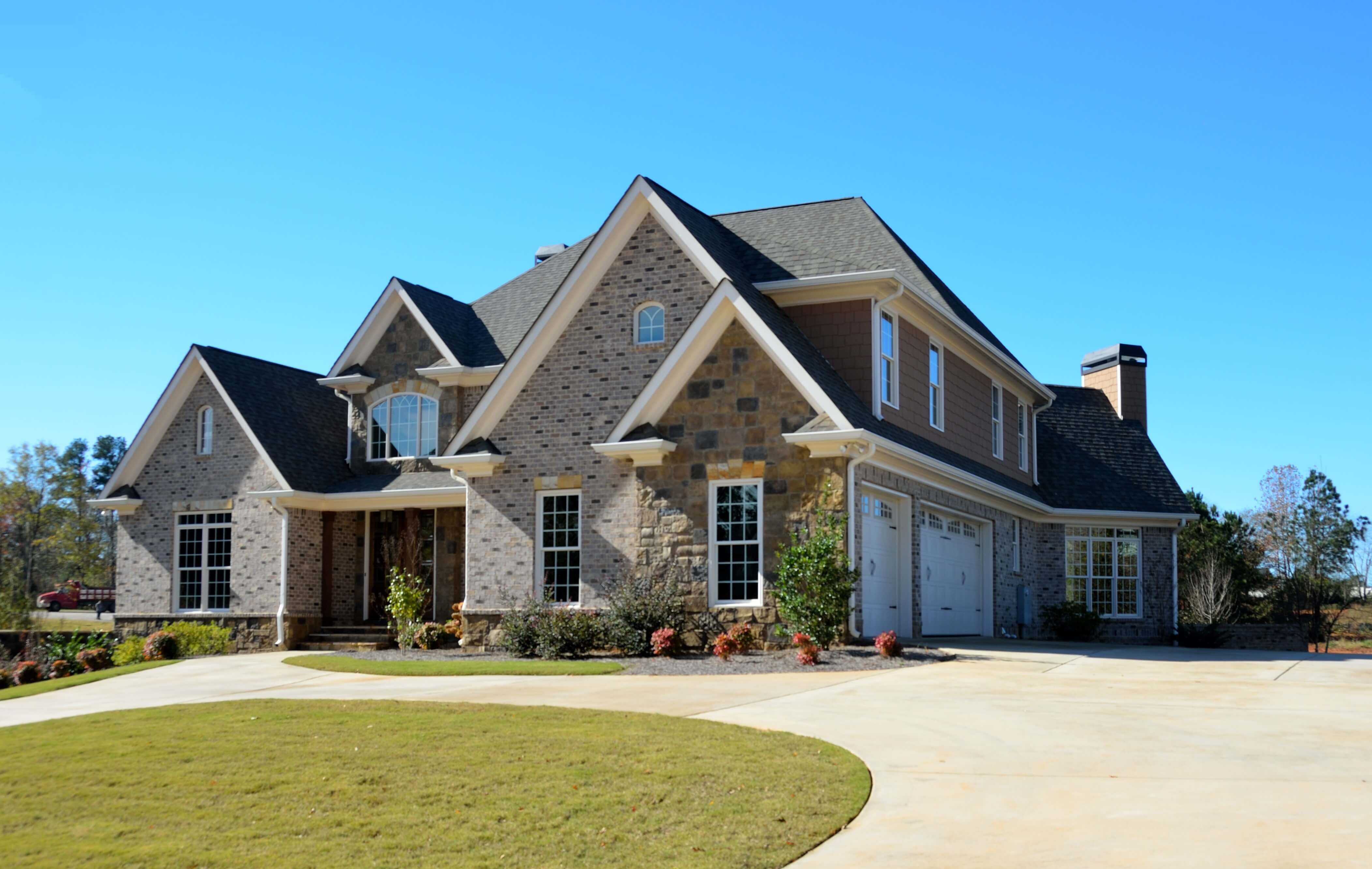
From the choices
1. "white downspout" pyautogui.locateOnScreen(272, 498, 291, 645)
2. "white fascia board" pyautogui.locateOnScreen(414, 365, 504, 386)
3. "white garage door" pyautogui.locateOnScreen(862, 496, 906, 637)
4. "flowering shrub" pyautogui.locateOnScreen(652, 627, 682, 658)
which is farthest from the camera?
"white fascia board" pyautogui.locateOnScreen(414, 365, 504, 386)

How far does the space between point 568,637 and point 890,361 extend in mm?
7384

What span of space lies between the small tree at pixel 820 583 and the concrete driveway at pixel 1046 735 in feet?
6.21

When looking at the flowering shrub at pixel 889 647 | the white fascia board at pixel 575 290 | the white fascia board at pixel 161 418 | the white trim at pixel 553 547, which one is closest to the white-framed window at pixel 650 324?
the white fascia board at pixel 575 290

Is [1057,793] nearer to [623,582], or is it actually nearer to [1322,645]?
[623,582]

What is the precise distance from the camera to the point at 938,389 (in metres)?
24.2

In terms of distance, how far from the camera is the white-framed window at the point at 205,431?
27766mm

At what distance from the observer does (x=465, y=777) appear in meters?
9.41

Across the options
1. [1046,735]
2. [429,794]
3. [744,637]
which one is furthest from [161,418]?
[1046,735]

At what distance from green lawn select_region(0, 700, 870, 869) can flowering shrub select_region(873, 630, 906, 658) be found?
247 inches

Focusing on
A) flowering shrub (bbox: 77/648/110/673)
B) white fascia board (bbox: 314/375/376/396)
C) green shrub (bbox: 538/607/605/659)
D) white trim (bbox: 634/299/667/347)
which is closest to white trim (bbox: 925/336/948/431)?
white trim (bbox: 634/299/667/347)

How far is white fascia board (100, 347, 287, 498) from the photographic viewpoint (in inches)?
1101

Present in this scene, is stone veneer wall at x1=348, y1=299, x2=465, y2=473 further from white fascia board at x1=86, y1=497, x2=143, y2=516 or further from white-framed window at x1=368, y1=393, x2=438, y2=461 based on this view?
white fascia board at x1=86, y1=497, x2=143, y2=516

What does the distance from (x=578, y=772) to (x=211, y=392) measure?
69.1 ft

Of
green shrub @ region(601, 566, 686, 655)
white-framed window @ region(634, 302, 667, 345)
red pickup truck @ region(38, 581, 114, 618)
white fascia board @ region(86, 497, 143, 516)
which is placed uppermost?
white-framed window @ region(634, 302, 667, 345)
